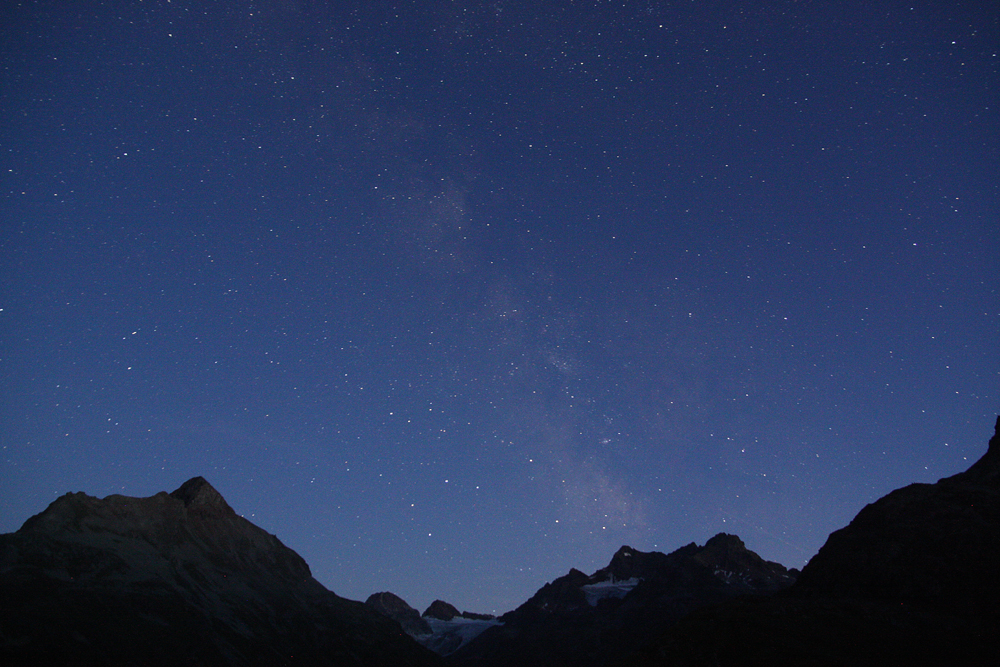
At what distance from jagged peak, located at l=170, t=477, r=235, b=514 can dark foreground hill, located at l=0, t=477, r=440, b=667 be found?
0.32 meters

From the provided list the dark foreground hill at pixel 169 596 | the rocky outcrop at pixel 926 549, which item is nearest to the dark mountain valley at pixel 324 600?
the rocky outcrop at pixel 926 549

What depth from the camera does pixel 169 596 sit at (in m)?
87.9

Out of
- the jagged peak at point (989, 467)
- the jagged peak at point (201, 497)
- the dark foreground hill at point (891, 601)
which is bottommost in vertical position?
the dark foreground hill at point (891, 601)

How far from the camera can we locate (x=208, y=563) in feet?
370

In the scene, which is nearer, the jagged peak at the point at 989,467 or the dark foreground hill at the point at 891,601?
the dark foreground hill at the point at 891,601

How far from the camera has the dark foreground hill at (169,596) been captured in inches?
2534

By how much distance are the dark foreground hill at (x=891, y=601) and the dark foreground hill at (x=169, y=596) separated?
58635 millimetres

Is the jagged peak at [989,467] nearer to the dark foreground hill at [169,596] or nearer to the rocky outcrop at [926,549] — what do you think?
the rocky outcrop at [926,549]

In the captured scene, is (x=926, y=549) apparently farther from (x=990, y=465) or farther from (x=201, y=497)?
(x=201, y=497)

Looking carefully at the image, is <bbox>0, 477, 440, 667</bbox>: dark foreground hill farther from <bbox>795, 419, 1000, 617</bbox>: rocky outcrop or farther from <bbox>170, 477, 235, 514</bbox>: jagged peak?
<bbox>795, 419, 1000, 617</bbox>: rocky outcrop

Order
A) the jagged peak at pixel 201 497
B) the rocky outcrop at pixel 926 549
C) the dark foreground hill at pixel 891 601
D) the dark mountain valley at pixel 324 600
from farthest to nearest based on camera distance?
1. the jagged peak at pixel 201 497
2. the rocky outcrop at pixel 926 549
3. the dark mountain valley at pixel 324 600
4. the dark foreground hill at pixel 891 601

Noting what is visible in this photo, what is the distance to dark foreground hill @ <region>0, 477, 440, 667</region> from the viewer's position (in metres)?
64.4

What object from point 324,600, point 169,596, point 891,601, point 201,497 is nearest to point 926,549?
point 891,601

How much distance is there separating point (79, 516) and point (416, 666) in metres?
68.9
